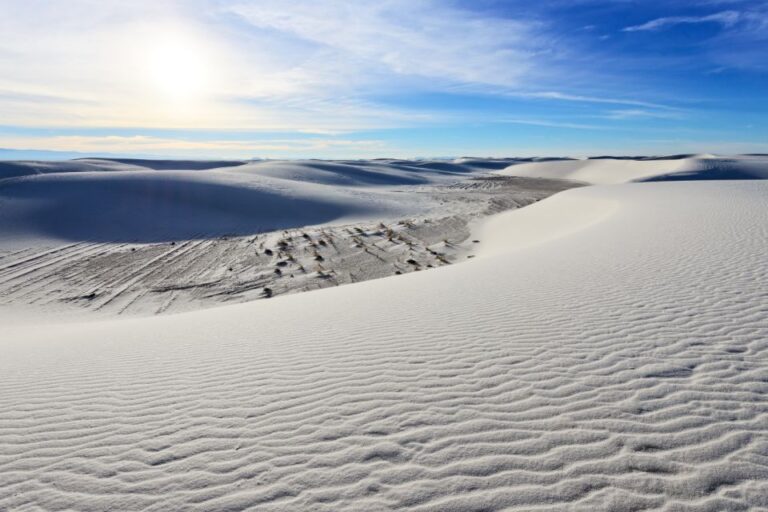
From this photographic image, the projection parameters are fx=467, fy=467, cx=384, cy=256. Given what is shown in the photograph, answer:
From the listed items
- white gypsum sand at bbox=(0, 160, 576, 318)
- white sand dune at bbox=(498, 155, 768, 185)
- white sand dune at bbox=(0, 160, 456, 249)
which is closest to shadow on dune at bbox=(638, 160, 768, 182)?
white sand dune at bbox=(498, 155, 768, 185)

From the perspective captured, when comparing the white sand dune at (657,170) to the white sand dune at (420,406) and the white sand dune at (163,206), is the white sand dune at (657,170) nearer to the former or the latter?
the white sand dune at (163,206)

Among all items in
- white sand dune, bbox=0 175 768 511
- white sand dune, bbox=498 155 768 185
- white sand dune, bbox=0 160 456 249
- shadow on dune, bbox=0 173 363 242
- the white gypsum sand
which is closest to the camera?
white sand dune, bbox=0 175 768 511

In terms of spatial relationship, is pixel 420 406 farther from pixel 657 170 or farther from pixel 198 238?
pixel 657 170

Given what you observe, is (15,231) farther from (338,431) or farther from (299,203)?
(338,431)

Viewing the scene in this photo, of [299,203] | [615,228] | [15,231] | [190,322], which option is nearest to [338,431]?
[190,322]

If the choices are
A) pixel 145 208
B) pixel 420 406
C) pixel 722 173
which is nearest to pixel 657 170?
pixel 722 173

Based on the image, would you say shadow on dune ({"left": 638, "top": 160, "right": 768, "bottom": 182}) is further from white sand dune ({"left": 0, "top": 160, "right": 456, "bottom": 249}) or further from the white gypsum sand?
white sand dune ({"left": 0, "top": 160, "right": 456, "bottom": 249})
